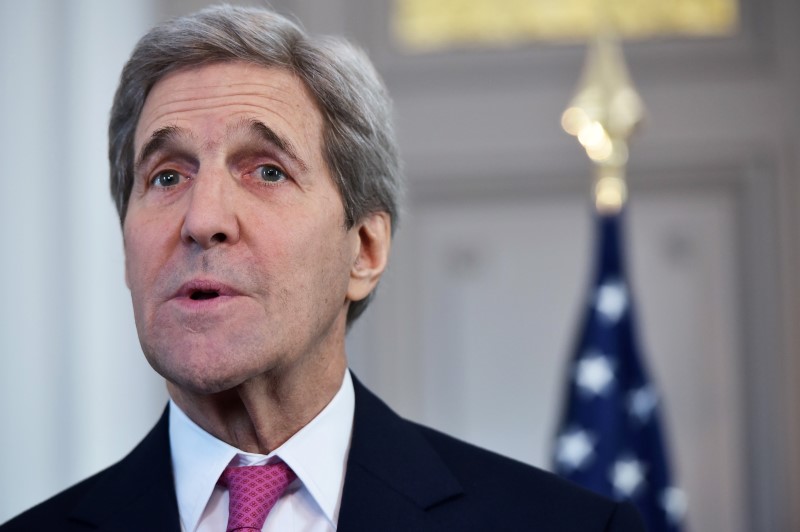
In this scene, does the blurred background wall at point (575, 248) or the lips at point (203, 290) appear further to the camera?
the blurred background wall at point (575, 248)

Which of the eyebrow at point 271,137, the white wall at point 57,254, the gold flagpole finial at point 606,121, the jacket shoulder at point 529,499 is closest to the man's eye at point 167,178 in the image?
the eyebrow at point 271,137

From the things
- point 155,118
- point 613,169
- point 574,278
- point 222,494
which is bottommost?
point 574,278

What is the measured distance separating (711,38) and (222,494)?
354cm

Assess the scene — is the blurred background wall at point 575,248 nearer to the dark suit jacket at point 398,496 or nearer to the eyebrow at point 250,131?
the dark suit jacket at point 398,496

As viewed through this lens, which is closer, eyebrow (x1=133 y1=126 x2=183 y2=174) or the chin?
the chin

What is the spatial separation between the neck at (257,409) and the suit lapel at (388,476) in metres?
0.12

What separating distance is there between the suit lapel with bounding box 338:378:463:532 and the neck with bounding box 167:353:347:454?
4.6 inches

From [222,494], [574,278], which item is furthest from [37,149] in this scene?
[574,278]

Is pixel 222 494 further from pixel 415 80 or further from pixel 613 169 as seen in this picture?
pixel 415 80

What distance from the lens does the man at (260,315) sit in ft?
5.64

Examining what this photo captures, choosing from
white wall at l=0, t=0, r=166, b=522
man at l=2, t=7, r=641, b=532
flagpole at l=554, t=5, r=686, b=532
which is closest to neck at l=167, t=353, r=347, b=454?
man at l=2, t=7, r=641, b=532

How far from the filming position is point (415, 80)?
480 cm

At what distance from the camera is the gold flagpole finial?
4023 mm

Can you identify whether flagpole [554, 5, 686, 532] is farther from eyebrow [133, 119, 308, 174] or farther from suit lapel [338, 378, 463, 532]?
eyebrow [133, 119, 308, 174]
